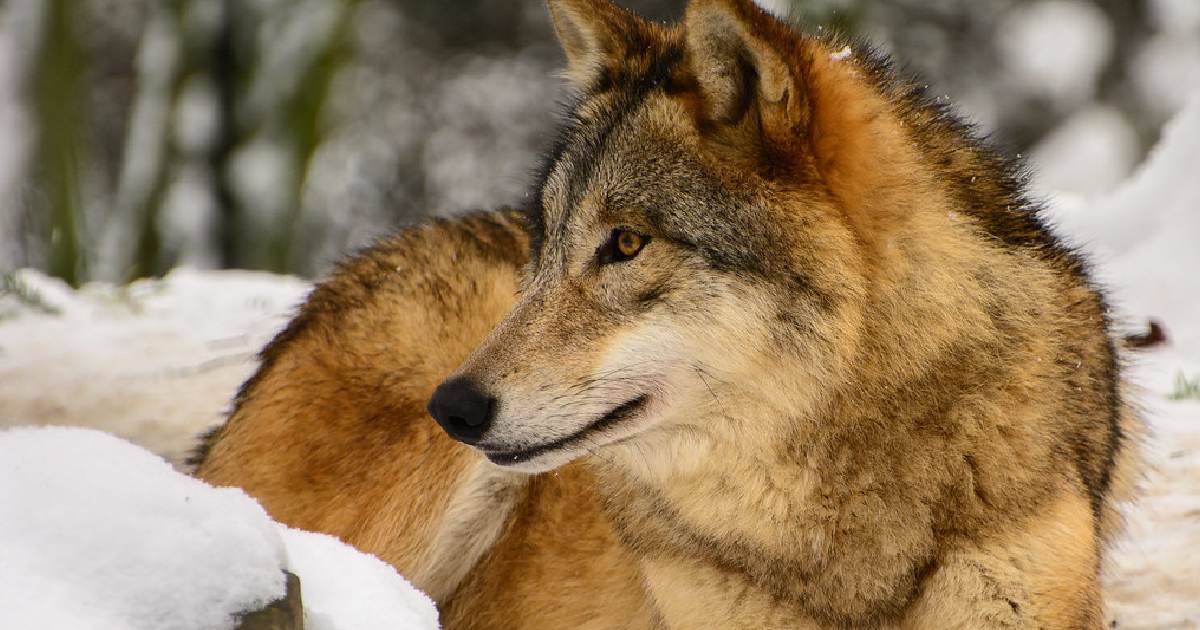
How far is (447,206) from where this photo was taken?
16.4m

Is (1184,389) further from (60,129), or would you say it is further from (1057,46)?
(1057,46)

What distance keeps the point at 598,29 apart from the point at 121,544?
1.88m

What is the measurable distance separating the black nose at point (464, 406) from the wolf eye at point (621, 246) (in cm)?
45

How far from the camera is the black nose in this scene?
2.76m

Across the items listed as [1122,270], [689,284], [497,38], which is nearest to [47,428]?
[689,284]

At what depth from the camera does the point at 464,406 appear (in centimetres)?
276

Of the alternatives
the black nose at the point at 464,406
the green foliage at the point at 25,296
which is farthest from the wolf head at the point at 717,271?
the green foliage at the point at 25,296

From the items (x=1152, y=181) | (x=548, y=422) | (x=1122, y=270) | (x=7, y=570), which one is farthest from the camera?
(x=1152, y=181)

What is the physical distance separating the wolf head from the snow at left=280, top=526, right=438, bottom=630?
0.46m

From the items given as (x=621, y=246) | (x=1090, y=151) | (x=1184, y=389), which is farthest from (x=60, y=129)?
(x=1090, y=151)

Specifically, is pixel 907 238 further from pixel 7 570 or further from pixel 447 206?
pixel 447 206

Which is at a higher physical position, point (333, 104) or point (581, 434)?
point (581, 434)

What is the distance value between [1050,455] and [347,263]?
2.60m

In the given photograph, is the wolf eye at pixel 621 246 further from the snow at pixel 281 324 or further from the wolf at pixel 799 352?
the snow at pixel 281 324
